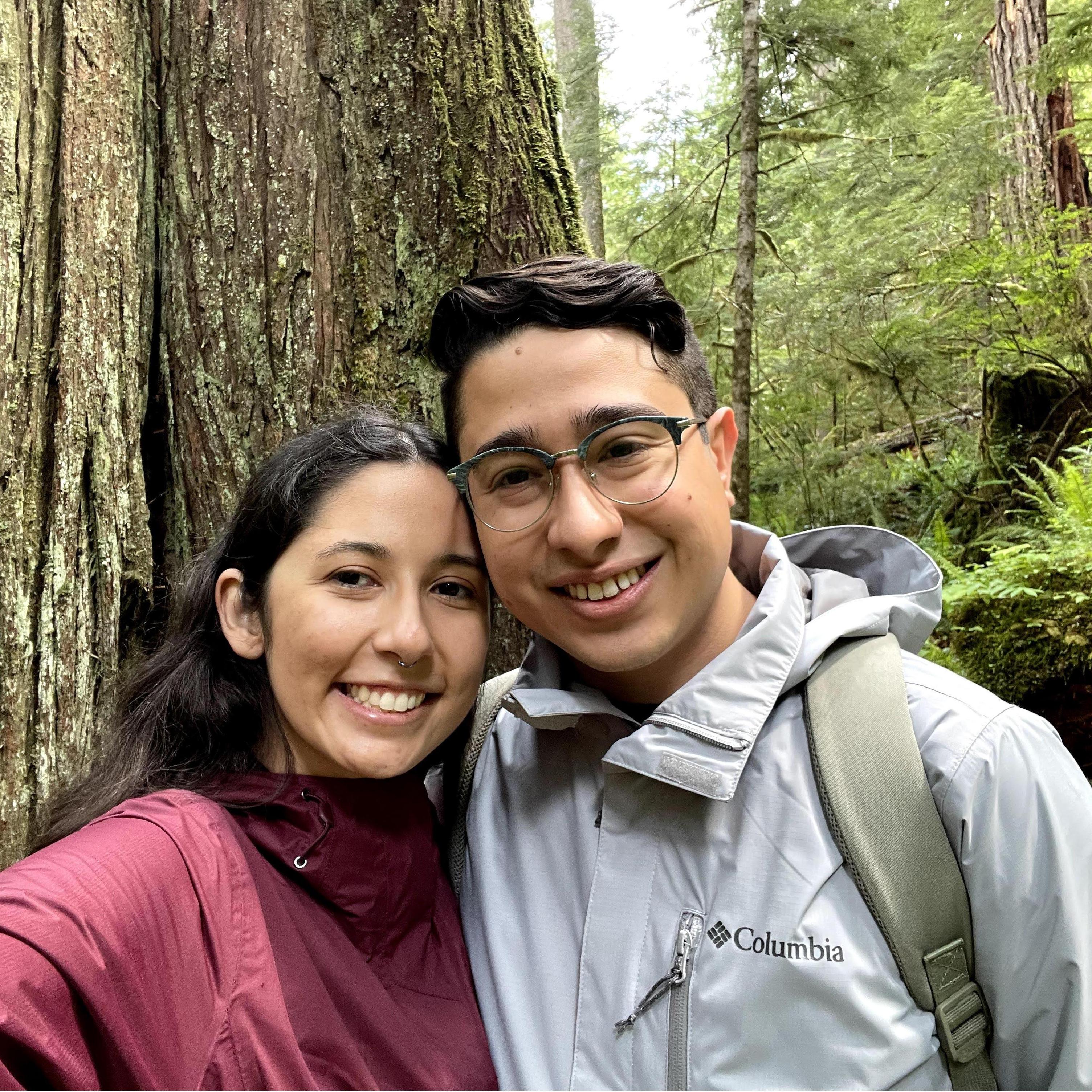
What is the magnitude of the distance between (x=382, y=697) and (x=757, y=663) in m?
0.78

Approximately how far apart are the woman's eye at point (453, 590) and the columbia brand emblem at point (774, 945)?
859 millimetres

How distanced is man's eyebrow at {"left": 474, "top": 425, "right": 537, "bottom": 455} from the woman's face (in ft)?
0.58

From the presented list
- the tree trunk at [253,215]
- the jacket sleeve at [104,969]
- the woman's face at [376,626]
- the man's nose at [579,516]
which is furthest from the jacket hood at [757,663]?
the tree trunk at [253,215]

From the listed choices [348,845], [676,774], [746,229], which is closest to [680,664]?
[676,774]

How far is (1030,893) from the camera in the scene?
4.81 feet

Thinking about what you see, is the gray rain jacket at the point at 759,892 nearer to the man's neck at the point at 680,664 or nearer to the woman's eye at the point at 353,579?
the man's neck at the point at 680,664

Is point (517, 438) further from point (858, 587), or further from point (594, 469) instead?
point (858, 587)

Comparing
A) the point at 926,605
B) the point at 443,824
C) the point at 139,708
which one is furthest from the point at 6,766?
the point at 926,605

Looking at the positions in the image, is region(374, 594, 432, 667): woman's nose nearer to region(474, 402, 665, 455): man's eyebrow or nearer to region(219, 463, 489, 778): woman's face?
region(219, 463, 489, 778): woman's face

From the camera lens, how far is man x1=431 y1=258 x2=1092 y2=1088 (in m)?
1.49

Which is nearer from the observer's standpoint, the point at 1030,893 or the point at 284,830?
the point at 1030,893

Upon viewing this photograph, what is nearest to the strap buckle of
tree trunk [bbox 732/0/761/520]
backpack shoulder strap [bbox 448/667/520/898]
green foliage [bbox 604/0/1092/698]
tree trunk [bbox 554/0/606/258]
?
backpack shoulder strap [bbox 448/667/520/898]

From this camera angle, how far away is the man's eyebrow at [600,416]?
6.06 ft

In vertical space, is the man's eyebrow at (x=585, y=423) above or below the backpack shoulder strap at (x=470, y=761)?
above
